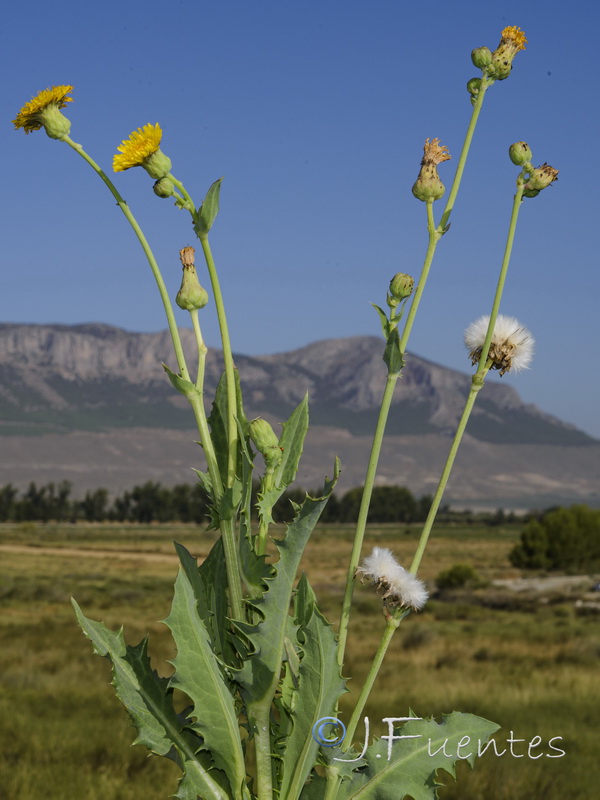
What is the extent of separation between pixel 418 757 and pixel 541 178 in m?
1.28

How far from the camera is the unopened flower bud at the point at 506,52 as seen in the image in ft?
6.24

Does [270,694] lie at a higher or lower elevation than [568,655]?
higher

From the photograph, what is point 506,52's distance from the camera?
6.24ft

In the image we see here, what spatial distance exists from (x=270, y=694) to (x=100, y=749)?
873 cm

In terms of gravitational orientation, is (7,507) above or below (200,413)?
below

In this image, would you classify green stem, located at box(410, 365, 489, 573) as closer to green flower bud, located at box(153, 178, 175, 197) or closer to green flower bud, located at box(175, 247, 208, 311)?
green flower bud, located at box(175, 247, 208, 311)

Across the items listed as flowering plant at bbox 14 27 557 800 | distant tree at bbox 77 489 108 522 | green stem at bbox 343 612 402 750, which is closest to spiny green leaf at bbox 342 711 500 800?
flowering plant at bbox 14 27 557 800

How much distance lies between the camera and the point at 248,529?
66.3 inches

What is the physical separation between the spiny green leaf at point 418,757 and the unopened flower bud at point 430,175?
3.69 feet

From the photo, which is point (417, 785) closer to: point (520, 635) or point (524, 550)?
point (520, 635)

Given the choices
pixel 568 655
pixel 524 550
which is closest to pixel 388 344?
pixel 568 655

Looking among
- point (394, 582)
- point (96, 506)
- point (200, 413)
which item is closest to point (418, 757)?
point (394, 582)

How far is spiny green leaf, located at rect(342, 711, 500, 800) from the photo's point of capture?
185 centimetres

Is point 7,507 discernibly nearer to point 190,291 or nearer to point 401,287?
point 190,291
